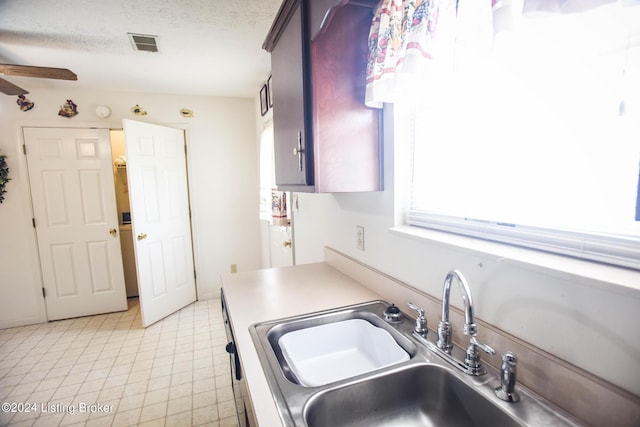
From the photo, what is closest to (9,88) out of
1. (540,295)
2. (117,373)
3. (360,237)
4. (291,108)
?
(117,373)

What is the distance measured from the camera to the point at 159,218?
3.14m

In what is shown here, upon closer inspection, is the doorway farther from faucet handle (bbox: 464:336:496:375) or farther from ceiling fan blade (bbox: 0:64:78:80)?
faucet handle (bbox: 464:336:496:375)

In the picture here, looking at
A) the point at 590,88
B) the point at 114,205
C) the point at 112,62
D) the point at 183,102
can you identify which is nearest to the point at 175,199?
the point at 114,205

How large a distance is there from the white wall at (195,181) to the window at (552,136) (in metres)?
2.97

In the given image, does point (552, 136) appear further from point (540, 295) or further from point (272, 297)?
point (272, 297)

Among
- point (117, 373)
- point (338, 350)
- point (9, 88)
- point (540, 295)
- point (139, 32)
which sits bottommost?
point (117, 373)

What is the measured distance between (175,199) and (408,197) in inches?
113

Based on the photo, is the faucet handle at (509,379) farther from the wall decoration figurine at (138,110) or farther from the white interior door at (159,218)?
the wall decoration figurine at (138,110)

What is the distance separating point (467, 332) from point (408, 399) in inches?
9.8

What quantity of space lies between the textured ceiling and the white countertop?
1504 mm

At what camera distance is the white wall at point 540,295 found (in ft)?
1.85

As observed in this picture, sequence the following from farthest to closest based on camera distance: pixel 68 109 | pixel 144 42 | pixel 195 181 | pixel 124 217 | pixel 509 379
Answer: pixel 124 217 < pixel 195 181 < pixel 68 109 < pixel 144 42 < pixel 509 379

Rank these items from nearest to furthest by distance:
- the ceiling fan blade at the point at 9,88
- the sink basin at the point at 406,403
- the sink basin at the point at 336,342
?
Answer: the sink basin at the point at 406,403 < the sink basin at the point at 336,342 < the ceiling fan blade at the point at 9,88

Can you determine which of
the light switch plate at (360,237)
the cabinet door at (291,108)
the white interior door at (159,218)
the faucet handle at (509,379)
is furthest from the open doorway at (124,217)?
the faucet handle at (509,379)
